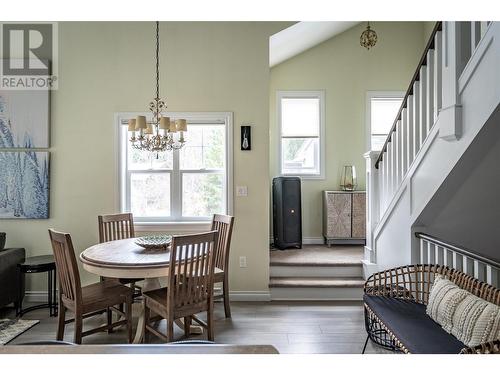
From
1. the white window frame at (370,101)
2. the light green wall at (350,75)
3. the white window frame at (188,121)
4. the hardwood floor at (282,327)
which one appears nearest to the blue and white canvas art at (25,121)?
the white window frame at (188,121)

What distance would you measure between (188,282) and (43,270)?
183 centimetres

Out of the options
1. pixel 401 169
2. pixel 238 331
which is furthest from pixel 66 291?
pixel 401 169

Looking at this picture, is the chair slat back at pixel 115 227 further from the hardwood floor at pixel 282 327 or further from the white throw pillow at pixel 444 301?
the white throw pillow at pixel 444 301

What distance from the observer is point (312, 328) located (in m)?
3.16

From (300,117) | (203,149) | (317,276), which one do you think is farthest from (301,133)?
(317,276)

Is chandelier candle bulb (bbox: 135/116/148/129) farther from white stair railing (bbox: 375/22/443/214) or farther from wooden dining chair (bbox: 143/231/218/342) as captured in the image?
white stair railing (bbox: 375/22/443/214)

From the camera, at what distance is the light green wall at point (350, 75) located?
5.24 metres

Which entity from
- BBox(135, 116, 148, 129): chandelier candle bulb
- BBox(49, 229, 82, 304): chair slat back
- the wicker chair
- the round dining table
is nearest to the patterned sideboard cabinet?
the wicker chair

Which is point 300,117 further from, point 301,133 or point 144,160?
point 144,160

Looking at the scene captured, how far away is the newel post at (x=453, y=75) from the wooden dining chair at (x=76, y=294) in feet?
9.03

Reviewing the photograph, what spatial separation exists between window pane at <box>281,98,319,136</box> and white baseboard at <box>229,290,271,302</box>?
2534 mm
